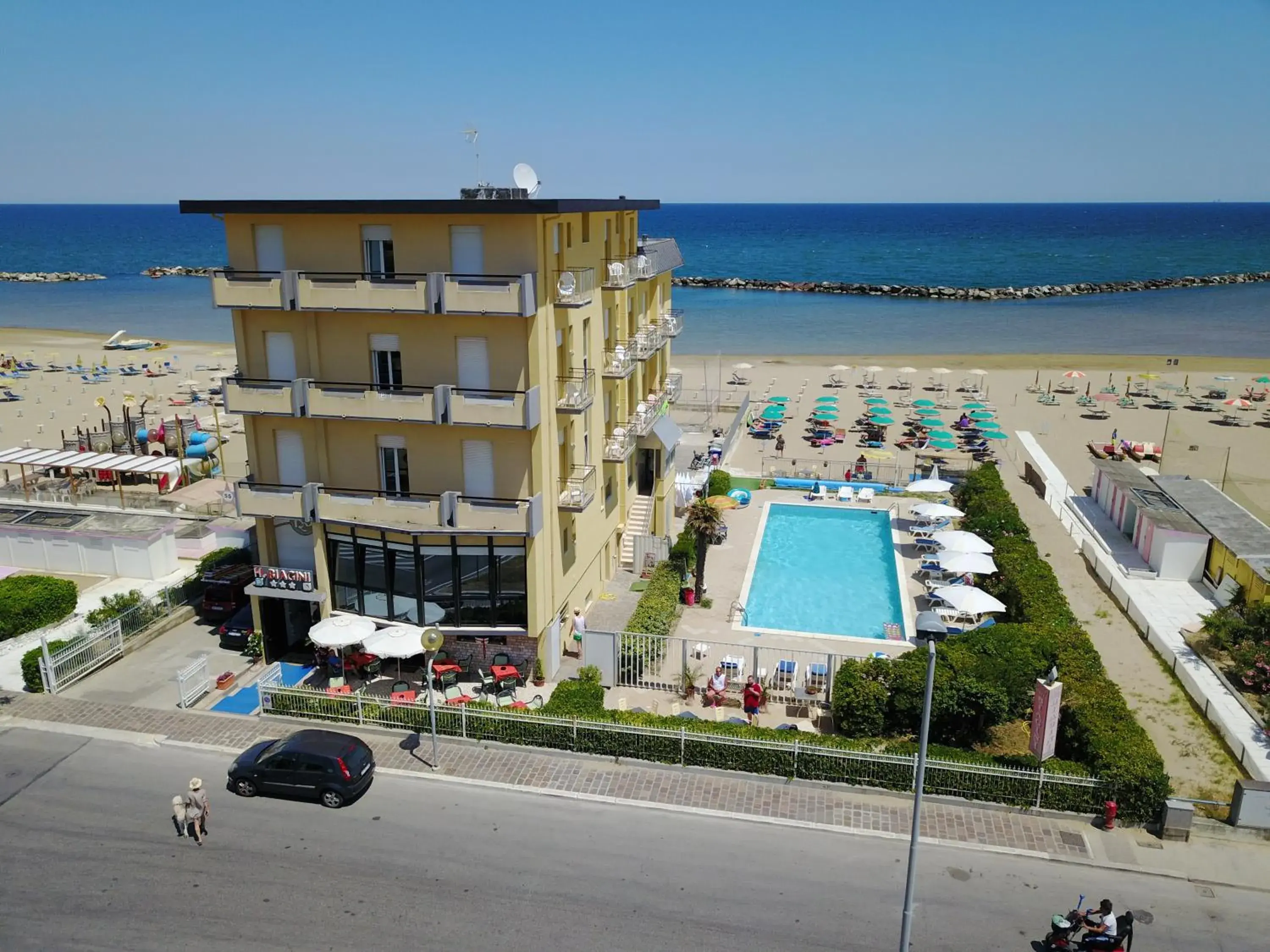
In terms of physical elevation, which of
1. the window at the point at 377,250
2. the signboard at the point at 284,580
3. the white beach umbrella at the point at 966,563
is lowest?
the white beach umbrella at the point at 966,563

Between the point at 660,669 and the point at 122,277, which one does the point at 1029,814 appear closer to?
the point at 660,669

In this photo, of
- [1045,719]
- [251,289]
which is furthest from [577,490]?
[1045,719]

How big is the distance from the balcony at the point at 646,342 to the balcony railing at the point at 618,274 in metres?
2.84

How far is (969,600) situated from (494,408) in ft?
53.6

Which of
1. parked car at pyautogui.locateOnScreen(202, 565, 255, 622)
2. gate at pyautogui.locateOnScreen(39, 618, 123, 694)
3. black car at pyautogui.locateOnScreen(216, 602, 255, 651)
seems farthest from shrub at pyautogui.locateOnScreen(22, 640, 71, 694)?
parked car at pyautogui.locateOnScreen(202, 565, 255, 622)

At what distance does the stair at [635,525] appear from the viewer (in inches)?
1337

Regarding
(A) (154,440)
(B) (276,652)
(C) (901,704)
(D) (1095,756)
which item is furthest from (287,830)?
(A) (154,440)

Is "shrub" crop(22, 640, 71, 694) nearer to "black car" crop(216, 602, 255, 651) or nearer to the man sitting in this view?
"black car" crop(216, 602, 255, 651)

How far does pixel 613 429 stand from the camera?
30.8 meters

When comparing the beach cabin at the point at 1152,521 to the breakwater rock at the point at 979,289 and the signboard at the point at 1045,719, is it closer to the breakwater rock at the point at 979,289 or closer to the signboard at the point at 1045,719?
the signboard at the point at 1045,719

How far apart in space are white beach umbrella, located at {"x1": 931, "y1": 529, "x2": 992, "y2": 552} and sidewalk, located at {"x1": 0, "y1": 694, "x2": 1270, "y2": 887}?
14.2 metres

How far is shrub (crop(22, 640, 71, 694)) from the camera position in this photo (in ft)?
80.7

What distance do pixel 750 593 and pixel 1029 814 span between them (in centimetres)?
1442

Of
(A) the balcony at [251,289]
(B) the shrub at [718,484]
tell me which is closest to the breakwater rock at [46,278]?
(B) the shrub at [718,484]
